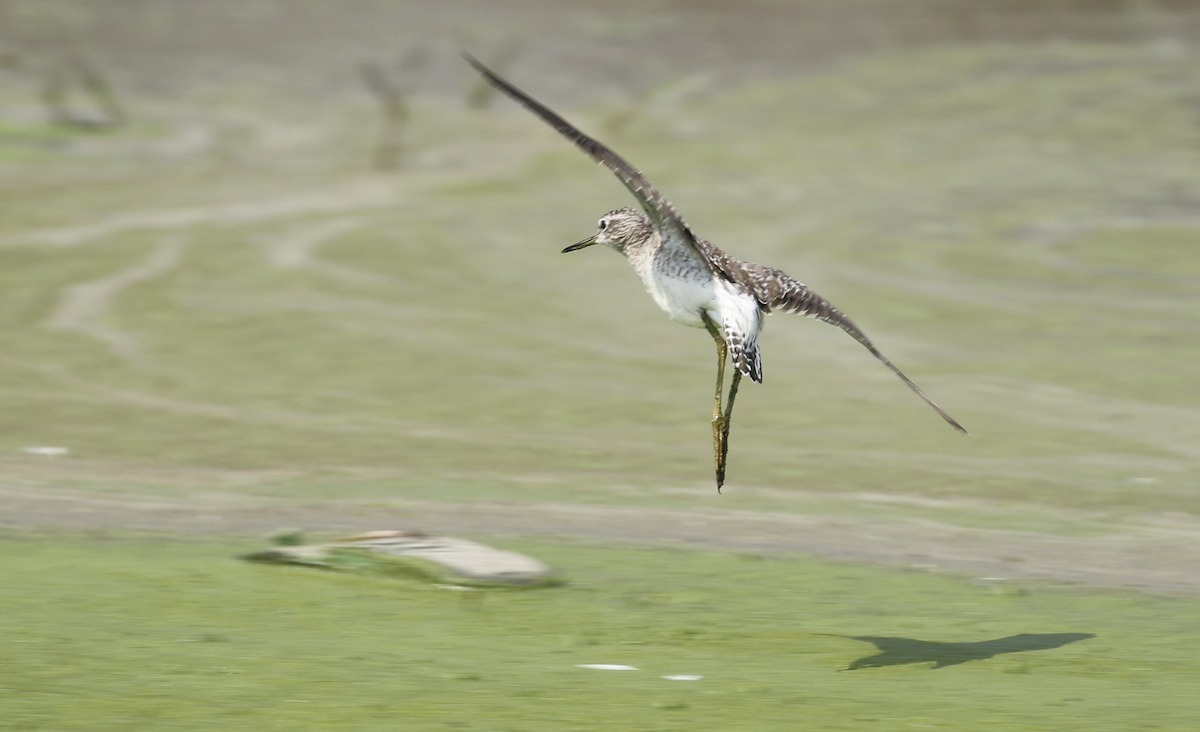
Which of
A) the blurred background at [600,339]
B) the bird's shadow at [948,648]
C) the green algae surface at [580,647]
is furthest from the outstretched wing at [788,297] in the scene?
the blurred background at [600,339]

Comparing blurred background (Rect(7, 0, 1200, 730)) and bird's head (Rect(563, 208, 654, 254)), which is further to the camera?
blurred background (Rect(7, 0, 1200, 730))

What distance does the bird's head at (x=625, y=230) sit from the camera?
30.1 feet

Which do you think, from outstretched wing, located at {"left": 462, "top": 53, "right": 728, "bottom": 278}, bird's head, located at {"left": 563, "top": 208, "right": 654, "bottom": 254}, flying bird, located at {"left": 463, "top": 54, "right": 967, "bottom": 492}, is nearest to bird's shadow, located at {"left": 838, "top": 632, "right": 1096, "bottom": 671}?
flying bird, located at {"left": 463, "top": 54, "right": 967, "bottom": 492}

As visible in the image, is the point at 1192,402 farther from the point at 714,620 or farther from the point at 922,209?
the point at 922,209

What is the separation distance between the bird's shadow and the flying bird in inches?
52.1

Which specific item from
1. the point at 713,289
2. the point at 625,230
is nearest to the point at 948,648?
the point at 713,289

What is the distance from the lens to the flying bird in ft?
27.8

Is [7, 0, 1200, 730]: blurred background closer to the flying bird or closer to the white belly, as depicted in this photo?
the flying bird

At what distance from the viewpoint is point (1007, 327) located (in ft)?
69.5

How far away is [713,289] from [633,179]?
1.05 meters

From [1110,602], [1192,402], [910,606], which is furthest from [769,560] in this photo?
[1192,402]

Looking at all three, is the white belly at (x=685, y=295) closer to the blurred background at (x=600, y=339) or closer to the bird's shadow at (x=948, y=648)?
the blurred background at (x=600, y=339)

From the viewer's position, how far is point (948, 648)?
9711 mm

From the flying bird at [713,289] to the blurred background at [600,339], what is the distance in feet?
5.01
